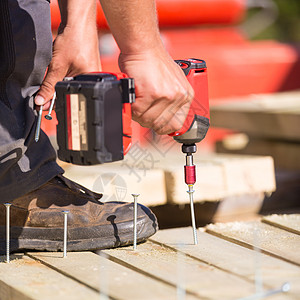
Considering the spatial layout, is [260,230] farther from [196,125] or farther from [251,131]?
[251,131]

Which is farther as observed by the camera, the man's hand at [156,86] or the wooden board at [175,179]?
the wooden board at [175,179]

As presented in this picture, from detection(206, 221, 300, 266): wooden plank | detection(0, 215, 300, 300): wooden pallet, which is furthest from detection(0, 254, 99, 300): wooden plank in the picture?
detection(206, 221, 300, 266): wooden plank

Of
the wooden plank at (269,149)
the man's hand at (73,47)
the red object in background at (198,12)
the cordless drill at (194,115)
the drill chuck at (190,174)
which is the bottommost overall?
the wooden plank at (269,149)

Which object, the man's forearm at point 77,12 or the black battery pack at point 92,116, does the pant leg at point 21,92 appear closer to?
the man's forearm at point 77,12

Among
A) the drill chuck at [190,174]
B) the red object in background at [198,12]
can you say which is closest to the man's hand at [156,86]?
the drill chuck at [190,174]

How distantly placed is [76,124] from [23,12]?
454mm

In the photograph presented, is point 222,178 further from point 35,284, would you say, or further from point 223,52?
point 223,52

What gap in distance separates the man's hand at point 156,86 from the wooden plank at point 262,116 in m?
1.38

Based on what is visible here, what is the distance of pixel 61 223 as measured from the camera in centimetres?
207

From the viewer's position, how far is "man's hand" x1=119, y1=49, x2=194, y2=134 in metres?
1.89

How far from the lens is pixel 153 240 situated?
216 cm

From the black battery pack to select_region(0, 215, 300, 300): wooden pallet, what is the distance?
315 millimetres

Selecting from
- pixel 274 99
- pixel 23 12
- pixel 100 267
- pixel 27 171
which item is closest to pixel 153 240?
pixel 100 267

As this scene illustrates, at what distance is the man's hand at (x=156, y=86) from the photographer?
189 cm
